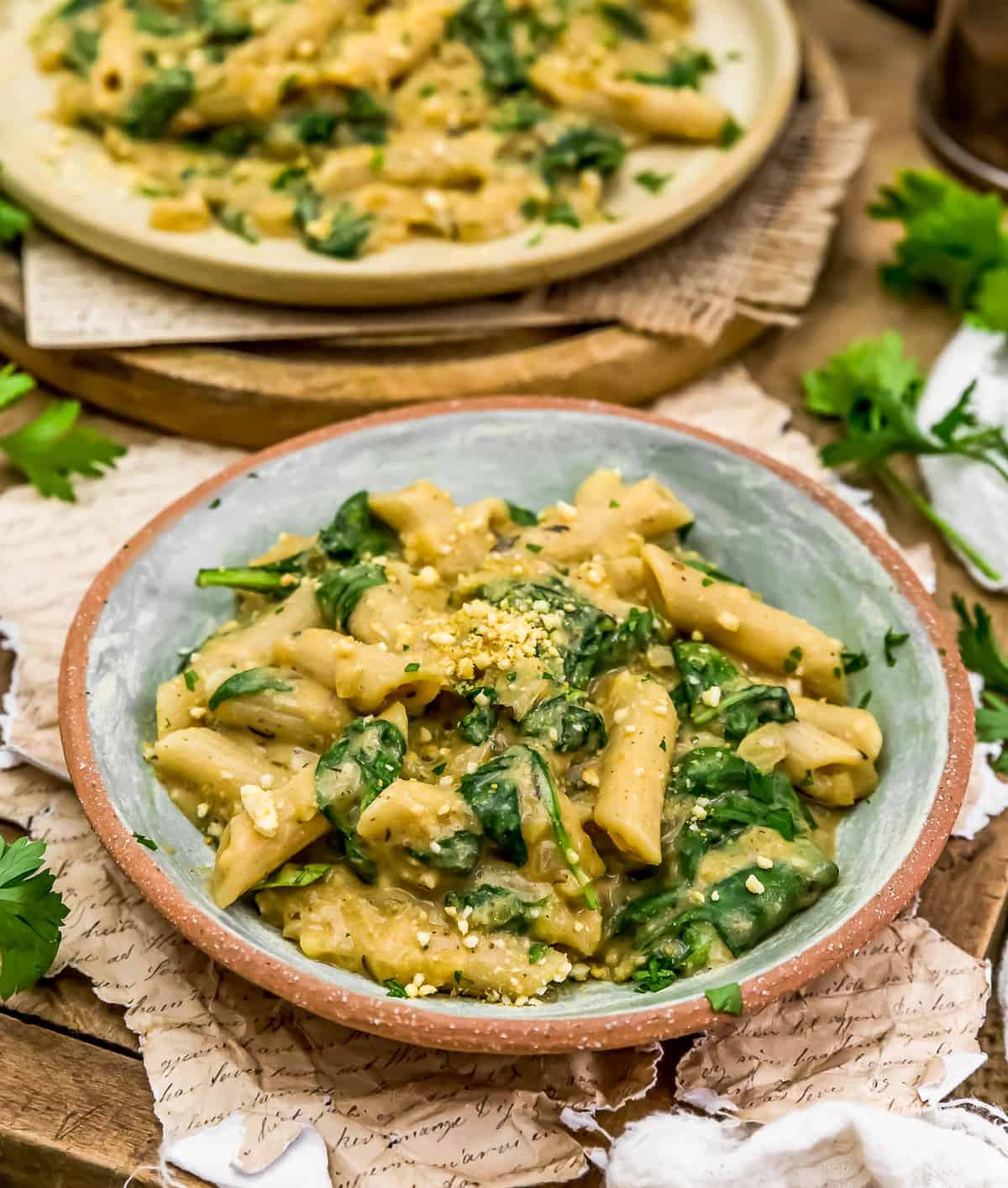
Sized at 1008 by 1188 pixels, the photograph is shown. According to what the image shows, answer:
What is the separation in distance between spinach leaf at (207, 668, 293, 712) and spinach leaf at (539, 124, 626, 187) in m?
1.85

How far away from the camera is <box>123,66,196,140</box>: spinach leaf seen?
3475 millimetres

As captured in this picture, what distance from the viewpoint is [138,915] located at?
221 cm

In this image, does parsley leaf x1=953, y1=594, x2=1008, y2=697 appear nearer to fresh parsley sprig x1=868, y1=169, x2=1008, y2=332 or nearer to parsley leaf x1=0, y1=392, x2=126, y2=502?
fresh parsley sprig x1=868, y1=169, x2=1008, y2=332

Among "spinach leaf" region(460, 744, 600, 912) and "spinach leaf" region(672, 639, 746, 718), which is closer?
"spinach leaf" region(460, 744, 600, 912)

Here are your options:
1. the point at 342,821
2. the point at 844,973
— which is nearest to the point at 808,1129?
the point at 844,973

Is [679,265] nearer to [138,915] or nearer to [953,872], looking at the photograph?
[953,872]

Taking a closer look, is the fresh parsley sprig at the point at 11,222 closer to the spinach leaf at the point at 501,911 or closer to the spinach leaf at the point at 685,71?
the spinach leaf at the point at 685,71

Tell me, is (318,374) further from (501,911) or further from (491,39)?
(501,911)

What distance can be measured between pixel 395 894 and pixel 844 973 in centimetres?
75

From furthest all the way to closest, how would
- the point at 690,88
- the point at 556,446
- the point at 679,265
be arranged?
the point at 690,88, the point at 679,265, the point at 556,446

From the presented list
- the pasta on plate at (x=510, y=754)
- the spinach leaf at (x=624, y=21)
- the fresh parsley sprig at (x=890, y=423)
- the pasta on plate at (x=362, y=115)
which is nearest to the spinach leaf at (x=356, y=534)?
the pasta on plate at (x=510, y=754)

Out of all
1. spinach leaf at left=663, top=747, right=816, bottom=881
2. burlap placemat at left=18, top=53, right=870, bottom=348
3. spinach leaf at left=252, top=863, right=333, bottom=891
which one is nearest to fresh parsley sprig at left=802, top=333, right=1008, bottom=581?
burlap placemat at left=18, top=53, right=870, bottom=348

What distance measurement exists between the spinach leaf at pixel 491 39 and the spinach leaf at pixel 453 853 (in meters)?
2.41

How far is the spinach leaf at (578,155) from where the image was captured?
3486 millimetres
